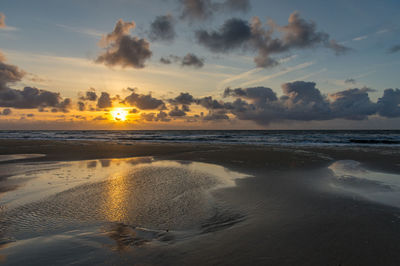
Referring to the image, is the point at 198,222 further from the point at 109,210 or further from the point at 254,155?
the point at 254,155

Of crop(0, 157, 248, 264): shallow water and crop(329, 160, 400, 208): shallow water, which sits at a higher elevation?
crop(0, 157, 248, 264): shallow water

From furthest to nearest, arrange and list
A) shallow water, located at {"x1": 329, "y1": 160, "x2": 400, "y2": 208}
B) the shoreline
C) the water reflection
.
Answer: the shoreline < shallow water, located at {"x1": 329, "y1": 160, "x2": 400, "y2": 208} < the water reflection

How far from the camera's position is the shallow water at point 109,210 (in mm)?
4379

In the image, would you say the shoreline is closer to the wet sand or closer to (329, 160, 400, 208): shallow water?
(329, 160, 400, 208): shallow water

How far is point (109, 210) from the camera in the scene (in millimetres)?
5840

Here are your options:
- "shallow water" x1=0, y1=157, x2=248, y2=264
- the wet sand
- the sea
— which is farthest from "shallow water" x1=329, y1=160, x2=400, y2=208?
the sea

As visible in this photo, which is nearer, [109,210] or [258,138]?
[109,210]

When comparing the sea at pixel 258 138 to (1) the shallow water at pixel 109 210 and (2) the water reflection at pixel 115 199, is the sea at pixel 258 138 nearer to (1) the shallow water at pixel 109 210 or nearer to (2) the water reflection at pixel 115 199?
(2) the water reflection at pixel 115 199

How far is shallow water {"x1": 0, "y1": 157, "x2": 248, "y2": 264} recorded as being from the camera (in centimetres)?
438

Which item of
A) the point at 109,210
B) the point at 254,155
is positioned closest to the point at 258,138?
the point at 254,155

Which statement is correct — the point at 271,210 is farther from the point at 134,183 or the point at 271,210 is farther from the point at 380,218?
the point at 134,183

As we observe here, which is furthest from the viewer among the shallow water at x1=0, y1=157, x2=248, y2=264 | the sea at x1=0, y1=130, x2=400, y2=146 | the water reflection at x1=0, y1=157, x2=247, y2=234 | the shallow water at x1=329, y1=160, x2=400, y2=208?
the sea at x1=0, y1=130, x2=400, y2=146

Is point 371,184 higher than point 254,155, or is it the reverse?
point 254,155

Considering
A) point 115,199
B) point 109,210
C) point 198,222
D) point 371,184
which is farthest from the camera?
point 371,184
